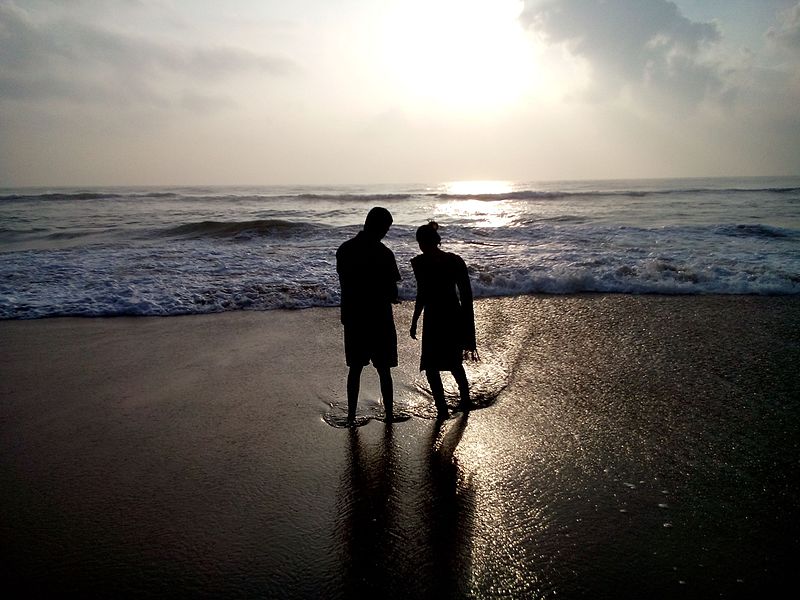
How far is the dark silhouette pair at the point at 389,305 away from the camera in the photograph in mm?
3662

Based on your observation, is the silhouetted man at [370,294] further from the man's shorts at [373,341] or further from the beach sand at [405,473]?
the beach sand at [405,473]

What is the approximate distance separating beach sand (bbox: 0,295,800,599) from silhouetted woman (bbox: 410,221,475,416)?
0.48 m

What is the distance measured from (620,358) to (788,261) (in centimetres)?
710

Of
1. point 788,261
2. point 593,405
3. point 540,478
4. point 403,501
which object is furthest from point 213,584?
point 788,261

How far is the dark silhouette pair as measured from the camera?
3.66 m

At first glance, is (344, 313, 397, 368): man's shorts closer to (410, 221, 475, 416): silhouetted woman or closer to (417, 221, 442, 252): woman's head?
(410, 221, 475, 416): silhouetted woman

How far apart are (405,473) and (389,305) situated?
4.28 feet

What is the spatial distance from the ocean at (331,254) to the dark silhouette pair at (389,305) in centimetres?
424

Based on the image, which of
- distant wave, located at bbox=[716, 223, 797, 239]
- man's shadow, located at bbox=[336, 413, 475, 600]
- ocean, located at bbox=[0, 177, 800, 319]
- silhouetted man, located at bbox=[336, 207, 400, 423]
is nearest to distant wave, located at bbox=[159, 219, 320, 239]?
ocean, located at bbox=[0, 177, 800, 319]

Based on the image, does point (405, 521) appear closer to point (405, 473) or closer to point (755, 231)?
point (405, 473)

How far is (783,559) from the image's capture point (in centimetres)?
234

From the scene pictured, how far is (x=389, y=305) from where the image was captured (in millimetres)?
3867

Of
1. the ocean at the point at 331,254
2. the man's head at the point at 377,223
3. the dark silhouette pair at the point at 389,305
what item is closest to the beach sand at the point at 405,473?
the dark silhouette pair at the point at 389,305

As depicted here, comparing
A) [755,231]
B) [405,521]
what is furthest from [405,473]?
[755,231]
